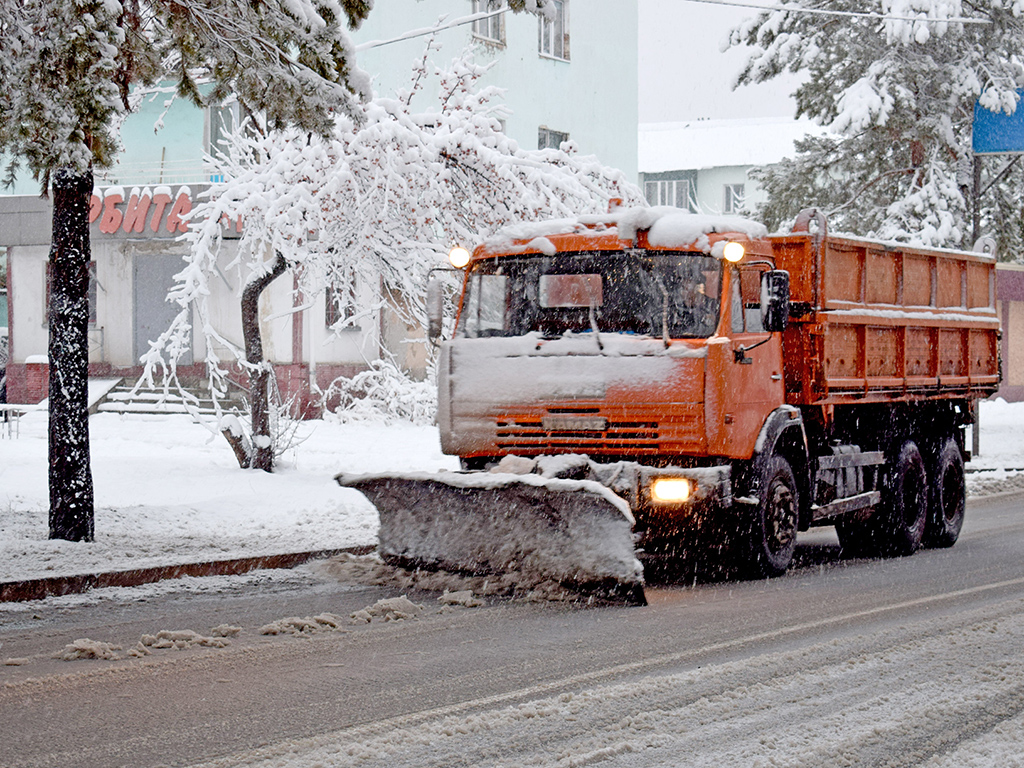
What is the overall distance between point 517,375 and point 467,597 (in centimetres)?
173

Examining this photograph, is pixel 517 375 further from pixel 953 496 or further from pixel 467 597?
pixel 953 496

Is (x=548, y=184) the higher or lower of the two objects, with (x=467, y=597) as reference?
higher

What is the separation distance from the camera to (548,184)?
1723cm

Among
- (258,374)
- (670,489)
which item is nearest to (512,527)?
(670,489)

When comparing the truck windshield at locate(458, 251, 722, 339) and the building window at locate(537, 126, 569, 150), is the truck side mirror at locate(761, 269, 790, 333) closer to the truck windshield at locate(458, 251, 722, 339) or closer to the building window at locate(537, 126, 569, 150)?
the truck windshield at locate(458, 251, 722, 339)

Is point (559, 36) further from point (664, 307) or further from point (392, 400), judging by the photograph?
point (664, 307)

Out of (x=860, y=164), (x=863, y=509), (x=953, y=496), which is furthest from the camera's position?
(x=860, y=164)

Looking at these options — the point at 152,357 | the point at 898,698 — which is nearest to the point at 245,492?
the point at 152,357

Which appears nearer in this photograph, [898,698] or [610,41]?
[898,698]

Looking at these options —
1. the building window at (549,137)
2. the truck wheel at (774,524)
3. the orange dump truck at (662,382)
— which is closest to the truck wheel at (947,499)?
the orange dump truck at (662,382)

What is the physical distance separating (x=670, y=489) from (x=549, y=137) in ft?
87.7

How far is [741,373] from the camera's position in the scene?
33.5 ft

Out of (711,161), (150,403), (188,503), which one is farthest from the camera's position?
(711,161)

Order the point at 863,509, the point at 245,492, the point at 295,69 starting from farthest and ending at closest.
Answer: the point at 245,492
the point at 863,509
the point at 295,69
